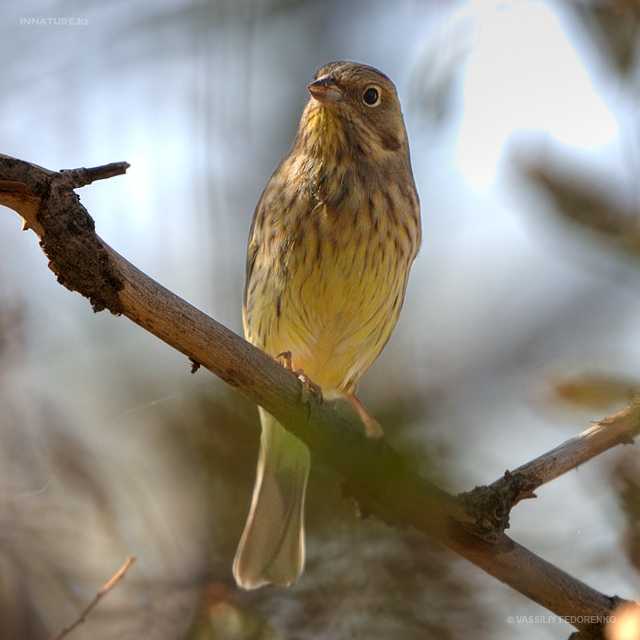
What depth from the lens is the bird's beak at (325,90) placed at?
12.8 ft

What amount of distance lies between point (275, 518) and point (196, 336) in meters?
1.78

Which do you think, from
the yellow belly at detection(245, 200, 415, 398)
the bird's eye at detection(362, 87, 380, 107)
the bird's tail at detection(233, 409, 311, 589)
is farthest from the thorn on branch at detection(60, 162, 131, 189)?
the bird's eye at detection(362, 87, 380, 107)

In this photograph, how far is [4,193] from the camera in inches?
79.7

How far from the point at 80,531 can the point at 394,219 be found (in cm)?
207

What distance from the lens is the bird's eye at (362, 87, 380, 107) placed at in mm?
4113

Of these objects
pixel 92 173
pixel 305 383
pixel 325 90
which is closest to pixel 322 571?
pixel 305 383

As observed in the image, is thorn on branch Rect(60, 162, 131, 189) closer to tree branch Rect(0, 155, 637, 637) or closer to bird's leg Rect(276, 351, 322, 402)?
tree branch Rect(0, 155, 637, 637)

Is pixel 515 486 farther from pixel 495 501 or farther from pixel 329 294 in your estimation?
pixel 329 294

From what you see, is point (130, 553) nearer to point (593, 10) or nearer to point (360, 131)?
point (360, 131)

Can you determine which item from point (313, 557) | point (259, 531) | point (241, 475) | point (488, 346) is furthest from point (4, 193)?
point (259, 531)

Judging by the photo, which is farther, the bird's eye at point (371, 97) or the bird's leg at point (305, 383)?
the bird's eye at point (371, 97)

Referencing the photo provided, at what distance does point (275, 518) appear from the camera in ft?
12.5

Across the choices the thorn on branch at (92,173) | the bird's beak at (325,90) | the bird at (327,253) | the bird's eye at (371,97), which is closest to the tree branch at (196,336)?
the thorn on branch at (92,173)

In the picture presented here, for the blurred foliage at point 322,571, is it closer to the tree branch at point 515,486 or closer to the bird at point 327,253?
the tree branch at point 515,486
